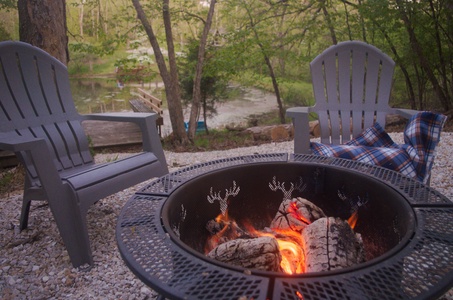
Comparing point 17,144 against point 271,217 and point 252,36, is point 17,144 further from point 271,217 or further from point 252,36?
point 252,36

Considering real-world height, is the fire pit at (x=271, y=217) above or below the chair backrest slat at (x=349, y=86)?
below

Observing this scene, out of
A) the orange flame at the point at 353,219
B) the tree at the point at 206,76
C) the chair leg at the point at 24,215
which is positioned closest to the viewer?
the orange flame at the point at 353,219

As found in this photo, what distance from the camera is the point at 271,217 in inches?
61.7

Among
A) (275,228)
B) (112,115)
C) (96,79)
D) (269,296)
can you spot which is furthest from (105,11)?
(96,79)

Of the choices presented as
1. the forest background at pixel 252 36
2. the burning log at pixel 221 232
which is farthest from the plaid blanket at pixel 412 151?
the forest background at pixel 252 36

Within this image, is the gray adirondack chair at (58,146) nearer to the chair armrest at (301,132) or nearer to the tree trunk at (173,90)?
the chair armrest at (301,132)

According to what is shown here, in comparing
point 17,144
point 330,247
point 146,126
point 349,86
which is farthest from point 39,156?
point 349,86

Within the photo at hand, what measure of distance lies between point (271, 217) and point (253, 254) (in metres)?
0.61

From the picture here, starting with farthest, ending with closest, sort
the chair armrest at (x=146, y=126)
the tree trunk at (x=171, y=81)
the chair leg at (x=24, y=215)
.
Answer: the tree trunk at (x=171, y=81) < the chair armrest at (x=146, y=126) < the chair leg at (x=24, y=215)

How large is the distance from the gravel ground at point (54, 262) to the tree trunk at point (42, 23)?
136 centimetres

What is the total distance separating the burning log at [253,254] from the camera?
0.97 m

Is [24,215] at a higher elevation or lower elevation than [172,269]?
lower

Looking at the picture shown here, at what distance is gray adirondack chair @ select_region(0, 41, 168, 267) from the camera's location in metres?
1.70

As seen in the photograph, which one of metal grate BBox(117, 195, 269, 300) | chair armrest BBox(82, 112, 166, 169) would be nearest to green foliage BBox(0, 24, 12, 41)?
chair armrest BBox(82, 112, 166, 169)
